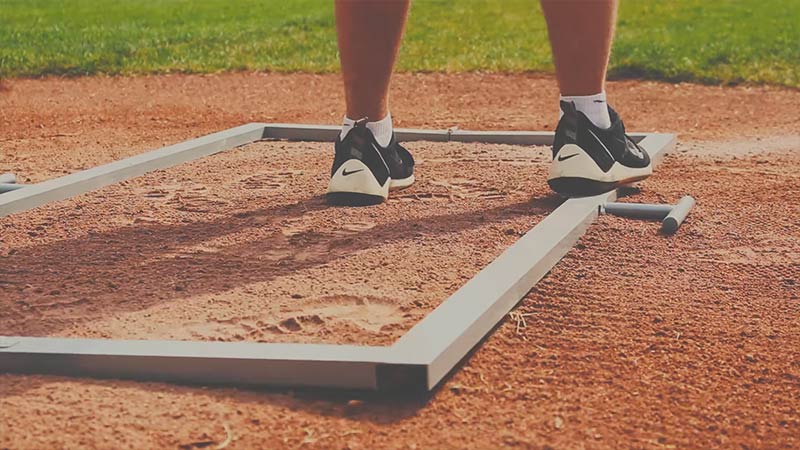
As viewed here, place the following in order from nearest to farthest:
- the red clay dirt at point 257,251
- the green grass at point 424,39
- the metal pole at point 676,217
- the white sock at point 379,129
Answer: the red clay dirt at point 257,251 → the metal pole at point 676,217 → the white sock at point 379,129 → the green grass at point 424,39

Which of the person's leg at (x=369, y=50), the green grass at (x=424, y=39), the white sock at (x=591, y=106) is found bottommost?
the green grass at (x=424, y=39)

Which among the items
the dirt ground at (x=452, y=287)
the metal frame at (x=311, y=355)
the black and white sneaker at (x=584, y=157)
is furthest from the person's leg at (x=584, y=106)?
the metal frame at (x=311, y=355)

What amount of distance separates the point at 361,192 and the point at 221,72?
3645mm

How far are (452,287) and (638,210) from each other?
716 millimetres

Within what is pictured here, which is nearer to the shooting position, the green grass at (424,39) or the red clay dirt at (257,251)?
the red clay dirt at (257,251)

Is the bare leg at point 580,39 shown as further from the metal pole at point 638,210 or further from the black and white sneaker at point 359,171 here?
the black and white sneaker at point 359,171

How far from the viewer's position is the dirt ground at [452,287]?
1622 mm

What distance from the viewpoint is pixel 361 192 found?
2.75m

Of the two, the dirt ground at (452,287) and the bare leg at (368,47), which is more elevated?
the bare leg at (368,47)

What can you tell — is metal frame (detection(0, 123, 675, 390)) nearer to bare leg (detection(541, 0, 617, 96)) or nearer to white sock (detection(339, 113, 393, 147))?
bare leg (detection(541, 0, 617, 96))

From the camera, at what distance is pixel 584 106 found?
2.71 meters

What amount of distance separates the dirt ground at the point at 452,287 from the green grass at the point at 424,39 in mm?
2075

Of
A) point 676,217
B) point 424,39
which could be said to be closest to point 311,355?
point 676,217

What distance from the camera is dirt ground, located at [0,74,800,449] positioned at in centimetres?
162
